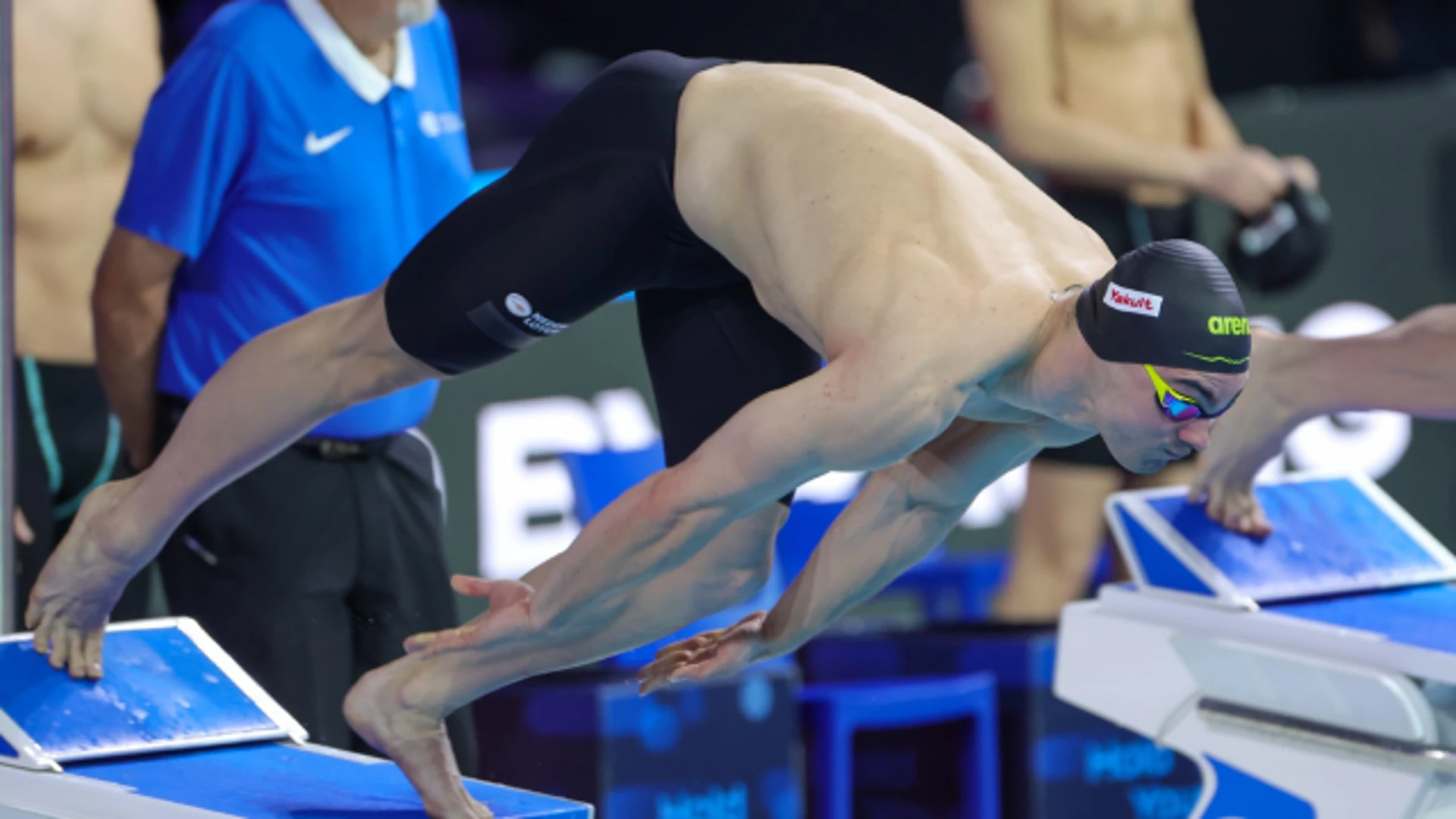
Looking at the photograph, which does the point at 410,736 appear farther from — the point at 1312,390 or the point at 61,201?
the point at 1312,390

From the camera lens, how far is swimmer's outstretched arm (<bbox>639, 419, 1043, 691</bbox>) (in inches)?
120

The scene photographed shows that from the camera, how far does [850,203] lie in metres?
2.76

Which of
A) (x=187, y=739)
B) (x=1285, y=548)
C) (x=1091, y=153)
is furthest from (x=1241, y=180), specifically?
(x=187, y=739)

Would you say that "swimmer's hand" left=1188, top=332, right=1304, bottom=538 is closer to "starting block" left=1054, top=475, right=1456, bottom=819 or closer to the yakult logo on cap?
"starting block" left=1054, top=475, right=1456, bottom=819

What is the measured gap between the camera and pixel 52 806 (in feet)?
10.3

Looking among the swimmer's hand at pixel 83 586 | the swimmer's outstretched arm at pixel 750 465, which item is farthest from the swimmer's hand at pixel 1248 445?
the swimmer's hand at pixel 83 586

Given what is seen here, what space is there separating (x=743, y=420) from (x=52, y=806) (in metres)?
1.44

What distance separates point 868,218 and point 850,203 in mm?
41

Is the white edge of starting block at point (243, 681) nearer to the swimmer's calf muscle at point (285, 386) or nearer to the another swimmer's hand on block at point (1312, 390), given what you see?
the swimmer's calf muscle at point (285, 386)

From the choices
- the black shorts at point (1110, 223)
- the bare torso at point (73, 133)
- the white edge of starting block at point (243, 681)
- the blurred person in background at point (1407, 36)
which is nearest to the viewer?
the white edge of starting block at point (243, 681)

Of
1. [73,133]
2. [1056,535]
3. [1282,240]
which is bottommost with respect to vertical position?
[1056,535]

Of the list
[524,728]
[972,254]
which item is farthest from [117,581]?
[972,254]

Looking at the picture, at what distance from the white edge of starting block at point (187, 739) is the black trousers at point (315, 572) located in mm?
69

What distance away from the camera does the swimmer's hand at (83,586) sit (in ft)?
11.2
